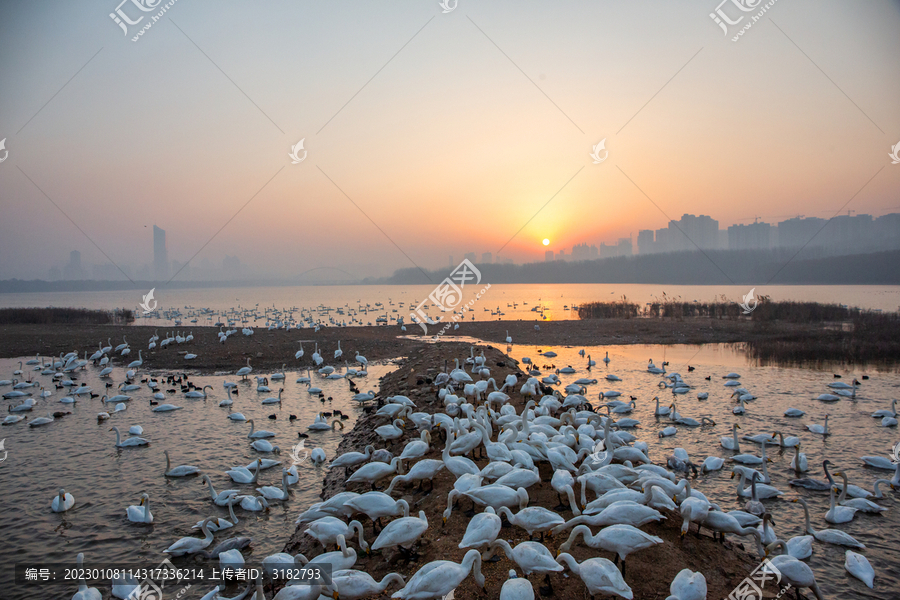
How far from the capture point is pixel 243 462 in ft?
31.2

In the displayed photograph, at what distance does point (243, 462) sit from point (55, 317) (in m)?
39.4

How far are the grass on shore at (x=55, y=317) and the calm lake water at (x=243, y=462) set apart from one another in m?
25.0

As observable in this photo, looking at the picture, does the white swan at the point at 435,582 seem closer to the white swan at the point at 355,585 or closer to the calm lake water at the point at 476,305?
the white swan at the point at 355,585

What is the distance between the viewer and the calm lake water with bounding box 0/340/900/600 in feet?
21.2

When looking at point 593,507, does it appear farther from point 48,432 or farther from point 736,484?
point 48,432

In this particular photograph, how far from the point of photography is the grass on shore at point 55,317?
35.9 meters

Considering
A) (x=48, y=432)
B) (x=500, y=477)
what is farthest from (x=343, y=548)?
(x=48, y=432)

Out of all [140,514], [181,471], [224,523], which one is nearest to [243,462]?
[181,471]

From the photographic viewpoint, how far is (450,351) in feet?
66.8

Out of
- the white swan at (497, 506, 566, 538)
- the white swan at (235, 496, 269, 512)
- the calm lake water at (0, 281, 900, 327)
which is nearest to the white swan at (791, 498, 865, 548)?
the white swan at (497, 506, 566, 538)

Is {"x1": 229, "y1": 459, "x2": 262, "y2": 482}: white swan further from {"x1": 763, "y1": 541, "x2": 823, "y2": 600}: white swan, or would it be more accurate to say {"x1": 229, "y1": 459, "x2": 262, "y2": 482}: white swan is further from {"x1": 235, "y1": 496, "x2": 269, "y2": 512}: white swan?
{"x1": 763, "y1": 541, "x2": 823, "y2": 600}: white swan

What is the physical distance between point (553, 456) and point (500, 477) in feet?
3.38

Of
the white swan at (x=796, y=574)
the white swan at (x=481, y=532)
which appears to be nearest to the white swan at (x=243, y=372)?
the white swan at (x=481, y=532)

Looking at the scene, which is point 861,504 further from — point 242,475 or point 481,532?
point 242,475
